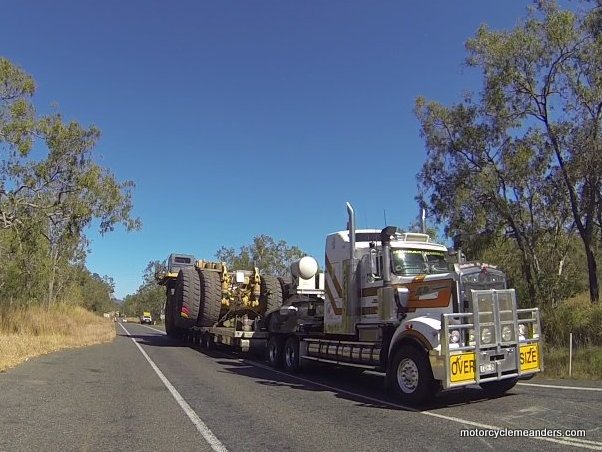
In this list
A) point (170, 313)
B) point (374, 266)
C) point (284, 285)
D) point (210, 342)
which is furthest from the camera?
point (170, 313)

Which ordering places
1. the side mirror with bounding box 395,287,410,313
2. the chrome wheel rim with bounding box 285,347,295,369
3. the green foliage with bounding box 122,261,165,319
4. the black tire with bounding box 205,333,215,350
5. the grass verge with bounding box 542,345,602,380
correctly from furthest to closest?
the green foliage with bounding box 122,261,165,319, the black tire with bounding box 205,333,215,350, the chrome wheel rim with bounding box 285,347,295,369, the grass verge with bounding box 542,345,602,380, the side mirror with bounding box 395,287,410,313

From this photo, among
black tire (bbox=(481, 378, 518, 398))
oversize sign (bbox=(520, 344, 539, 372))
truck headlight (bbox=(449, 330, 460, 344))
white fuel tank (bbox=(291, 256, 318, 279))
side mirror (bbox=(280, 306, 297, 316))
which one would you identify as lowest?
black tire (bbox=(481, 378, 518, 398))

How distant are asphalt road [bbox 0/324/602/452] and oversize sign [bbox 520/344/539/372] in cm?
53

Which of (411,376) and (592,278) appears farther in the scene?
(592,278)

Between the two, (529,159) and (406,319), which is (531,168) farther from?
(406,319)

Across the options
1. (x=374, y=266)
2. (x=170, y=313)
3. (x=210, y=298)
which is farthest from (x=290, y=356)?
(x=170, y=313)

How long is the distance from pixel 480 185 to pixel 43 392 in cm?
1912

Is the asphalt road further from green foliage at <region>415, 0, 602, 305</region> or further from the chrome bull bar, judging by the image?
green foliage at <region>415, 0, 602, 305</region>

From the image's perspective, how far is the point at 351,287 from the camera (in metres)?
12.3

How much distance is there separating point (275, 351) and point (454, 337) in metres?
7.83

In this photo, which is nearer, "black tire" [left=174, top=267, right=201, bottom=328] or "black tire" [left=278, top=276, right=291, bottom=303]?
"black tire" [left=278, top=276, right=291, bottom=303]

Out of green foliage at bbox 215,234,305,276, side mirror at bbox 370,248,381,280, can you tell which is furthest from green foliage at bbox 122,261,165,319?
side mirror at bbox 370,248,381,280

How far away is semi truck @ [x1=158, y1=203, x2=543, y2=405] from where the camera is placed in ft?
29.7

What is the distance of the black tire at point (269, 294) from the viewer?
19.8m
